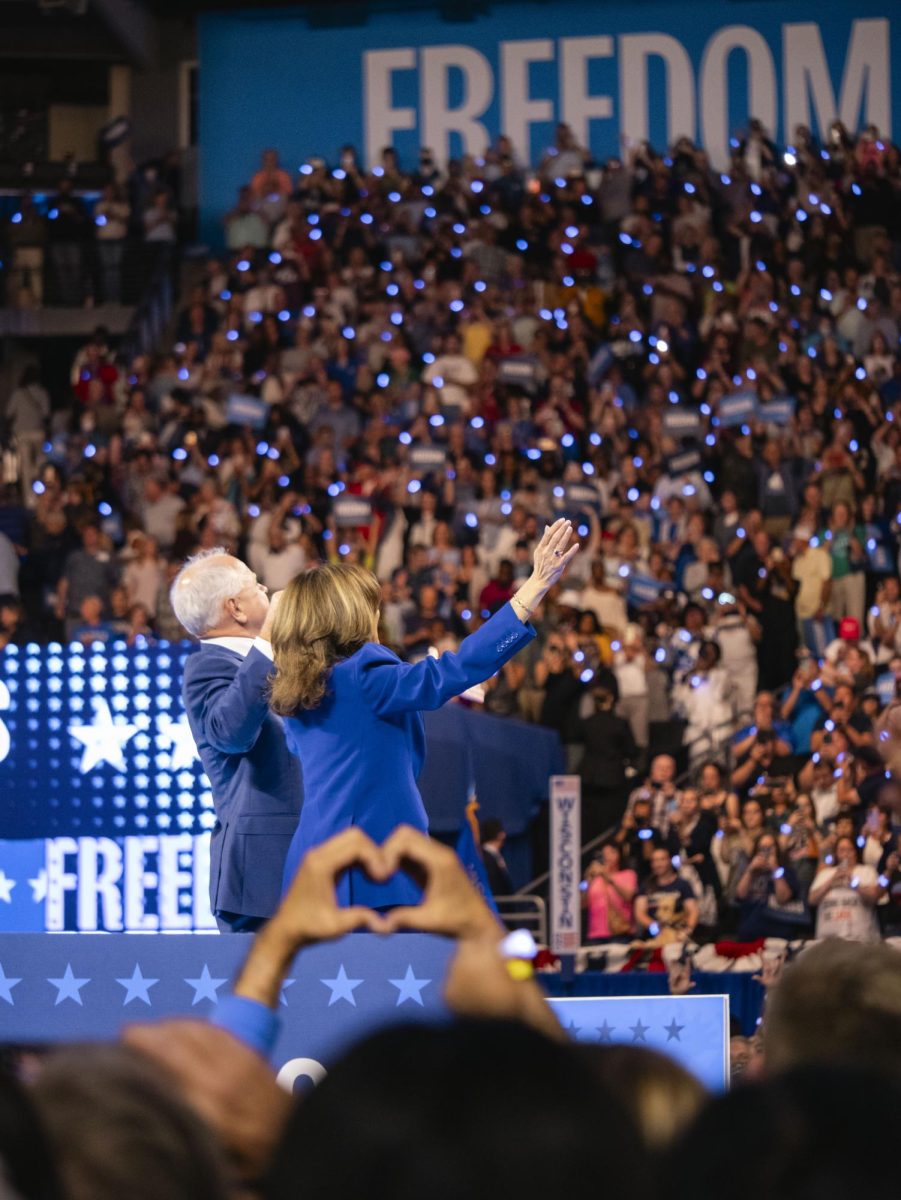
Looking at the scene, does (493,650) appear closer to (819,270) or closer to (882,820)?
(882,820)

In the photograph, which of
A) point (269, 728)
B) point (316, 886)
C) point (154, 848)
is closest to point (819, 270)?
point (154, 848)

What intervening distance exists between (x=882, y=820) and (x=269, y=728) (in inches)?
277

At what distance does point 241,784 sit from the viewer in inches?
182

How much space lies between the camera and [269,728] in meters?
4.65

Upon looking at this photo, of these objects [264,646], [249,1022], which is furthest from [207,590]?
[249,1022]

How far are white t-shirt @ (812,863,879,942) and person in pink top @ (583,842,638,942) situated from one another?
4.08 feet

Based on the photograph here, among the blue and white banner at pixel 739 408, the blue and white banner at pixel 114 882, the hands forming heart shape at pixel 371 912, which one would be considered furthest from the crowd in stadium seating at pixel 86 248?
the hands forming heart shape at pixel 371 912

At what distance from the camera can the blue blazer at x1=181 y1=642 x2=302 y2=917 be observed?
4426 mm

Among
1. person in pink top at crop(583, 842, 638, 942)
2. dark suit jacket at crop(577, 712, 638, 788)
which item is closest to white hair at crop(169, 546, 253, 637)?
person in pink top at crop(583, 842, 638, 942)

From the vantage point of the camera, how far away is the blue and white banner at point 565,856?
10.8m

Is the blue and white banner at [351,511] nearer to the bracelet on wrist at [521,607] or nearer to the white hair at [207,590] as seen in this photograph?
the white hair at [207,590]

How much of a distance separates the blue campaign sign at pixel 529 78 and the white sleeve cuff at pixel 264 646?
17503mm

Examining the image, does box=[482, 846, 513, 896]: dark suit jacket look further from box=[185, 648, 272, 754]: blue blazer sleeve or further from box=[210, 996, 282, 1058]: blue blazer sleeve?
box=[210, 996, 282, 1058]: blue blazer sleeve

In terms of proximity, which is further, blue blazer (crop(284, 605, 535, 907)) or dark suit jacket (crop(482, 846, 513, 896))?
dark suit jacket (crop(482, 846, 513, 896))
